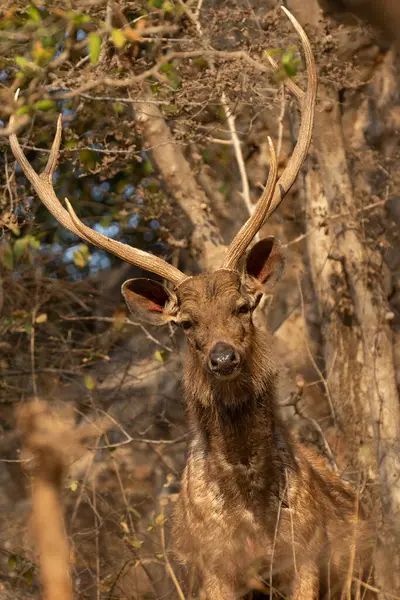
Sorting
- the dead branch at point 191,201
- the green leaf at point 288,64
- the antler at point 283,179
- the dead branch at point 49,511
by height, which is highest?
the dead branch at point 49,511

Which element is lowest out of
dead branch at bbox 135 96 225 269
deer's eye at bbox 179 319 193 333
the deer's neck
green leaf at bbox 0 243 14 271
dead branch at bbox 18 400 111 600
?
green leaf at bbox 0 243 14 271

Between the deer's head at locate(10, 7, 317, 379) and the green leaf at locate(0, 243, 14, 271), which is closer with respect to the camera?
the deer's head at locate(10, 7, 317, 379)

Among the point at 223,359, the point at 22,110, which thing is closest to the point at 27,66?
the point at 22,110

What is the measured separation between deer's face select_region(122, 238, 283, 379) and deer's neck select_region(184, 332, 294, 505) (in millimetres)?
162

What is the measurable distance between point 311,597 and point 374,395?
114 inches

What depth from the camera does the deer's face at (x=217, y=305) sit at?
17.0ft

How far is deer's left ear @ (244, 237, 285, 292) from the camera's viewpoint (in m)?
5.93

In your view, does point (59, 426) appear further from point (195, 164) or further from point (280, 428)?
point (195, 164)

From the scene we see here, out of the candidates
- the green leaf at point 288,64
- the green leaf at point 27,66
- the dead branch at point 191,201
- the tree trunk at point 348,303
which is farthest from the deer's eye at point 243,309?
the dead branch at point 191,201

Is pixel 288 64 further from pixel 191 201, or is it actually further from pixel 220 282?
pixel 191 201

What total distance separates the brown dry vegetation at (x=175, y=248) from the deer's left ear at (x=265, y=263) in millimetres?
1706

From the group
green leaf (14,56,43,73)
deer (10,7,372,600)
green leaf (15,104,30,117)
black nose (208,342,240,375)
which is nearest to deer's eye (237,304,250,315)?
deer (10,7,372,600)

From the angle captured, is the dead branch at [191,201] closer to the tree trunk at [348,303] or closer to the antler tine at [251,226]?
the tree trunk at [348,303]

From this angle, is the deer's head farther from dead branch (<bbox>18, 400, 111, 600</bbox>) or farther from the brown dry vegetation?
dead branch (<bbox>18, 400, 111, 600</bbox>)
